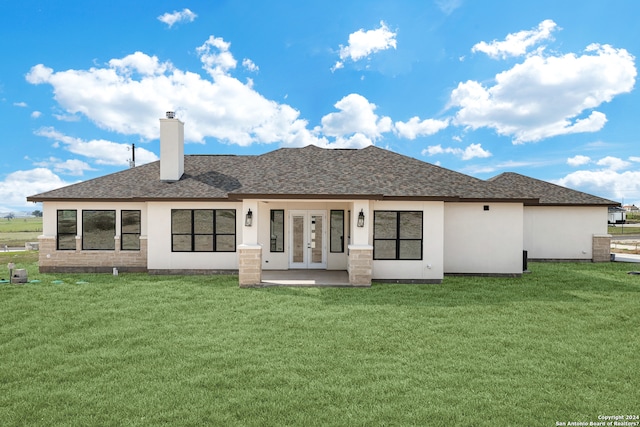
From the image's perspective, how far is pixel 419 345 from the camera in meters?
6.17

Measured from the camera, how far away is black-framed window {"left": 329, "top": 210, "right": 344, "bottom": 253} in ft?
47.0

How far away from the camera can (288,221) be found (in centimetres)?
1434

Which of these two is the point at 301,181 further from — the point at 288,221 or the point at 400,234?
the point at 400,234

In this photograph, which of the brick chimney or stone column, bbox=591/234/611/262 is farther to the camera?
stone column, bbox=591/234/611/262

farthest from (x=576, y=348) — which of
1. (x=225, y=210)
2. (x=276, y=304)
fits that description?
(x=225, y=210)

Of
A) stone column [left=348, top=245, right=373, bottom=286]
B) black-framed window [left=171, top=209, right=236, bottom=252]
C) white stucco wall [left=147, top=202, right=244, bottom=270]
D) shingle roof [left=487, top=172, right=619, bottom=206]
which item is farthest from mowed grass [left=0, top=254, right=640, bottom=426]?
shingle roof [left=487, top=172, right=619, bottom=206]

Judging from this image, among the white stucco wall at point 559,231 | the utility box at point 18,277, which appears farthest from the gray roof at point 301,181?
the white stucco wall at point 559,231

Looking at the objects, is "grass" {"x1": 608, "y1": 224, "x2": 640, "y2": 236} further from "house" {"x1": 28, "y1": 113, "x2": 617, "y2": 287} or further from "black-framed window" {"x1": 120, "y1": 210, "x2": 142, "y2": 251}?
"black-framed window" {"x1": 120, "y1": 210, "x2": 142, "y2": 251}

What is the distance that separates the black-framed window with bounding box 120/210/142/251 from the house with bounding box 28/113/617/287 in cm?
4

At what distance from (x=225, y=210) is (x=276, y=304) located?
226 inches

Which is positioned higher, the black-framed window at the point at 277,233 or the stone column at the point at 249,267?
the black-framed window at the point at 277,233

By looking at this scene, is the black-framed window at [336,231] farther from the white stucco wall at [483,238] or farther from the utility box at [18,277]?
the utility box at [18,277]

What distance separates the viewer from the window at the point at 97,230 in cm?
1427

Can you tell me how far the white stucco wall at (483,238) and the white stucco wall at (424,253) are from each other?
1753 mm
